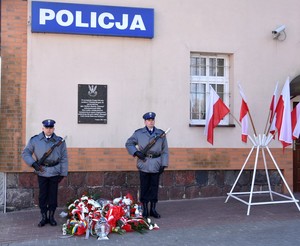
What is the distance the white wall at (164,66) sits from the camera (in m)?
8.52

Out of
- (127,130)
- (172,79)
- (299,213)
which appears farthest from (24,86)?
(299,213)

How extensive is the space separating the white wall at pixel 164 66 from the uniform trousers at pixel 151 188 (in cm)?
141

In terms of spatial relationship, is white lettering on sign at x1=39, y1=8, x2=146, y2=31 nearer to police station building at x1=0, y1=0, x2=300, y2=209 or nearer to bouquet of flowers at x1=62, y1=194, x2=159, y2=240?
police station building at x1=0, y1=0, x2=300, y2=209

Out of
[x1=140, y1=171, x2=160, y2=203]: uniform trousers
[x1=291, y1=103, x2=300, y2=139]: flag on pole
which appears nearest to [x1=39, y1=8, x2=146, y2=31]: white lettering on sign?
[x1=140, y1=171, x2=160, y2=203]: uniform trousers

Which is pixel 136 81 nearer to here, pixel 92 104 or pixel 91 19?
pixel 92 104

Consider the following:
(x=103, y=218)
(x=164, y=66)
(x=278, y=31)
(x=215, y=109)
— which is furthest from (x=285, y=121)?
(x=103, y=218)

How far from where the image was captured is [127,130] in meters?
→ 8.84

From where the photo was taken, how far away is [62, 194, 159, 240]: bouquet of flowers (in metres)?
6.48

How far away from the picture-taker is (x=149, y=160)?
745 centimetres

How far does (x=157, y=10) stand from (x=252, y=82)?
264 centimetres

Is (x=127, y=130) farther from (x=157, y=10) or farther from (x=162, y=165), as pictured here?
(x=157, y=10)

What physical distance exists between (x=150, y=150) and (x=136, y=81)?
1.98m

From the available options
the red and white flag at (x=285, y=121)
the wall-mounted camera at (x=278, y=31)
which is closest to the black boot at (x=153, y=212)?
the red and white flag at (x=285, y=121)

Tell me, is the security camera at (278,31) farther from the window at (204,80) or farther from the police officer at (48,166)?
the police officer at (48,166)
